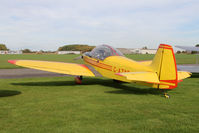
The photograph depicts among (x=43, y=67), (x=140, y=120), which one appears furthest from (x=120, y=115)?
Result: (x=43, y=67)

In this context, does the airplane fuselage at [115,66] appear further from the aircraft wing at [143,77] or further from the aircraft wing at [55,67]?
the aircraft wing at [55,67]

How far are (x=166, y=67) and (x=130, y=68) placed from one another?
1.55m

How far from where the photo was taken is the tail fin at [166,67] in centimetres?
612

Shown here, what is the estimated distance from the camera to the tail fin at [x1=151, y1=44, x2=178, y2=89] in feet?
20.1

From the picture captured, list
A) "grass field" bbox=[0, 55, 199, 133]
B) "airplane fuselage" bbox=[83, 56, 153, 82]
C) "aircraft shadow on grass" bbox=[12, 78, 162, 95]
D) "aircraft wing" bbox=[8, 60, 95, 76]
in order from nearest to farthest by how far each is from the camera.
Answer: "grass field" bbox=[0, 55, 199, 133]
"airplane fuselage" bbox=[83, 56, 153, 82]
"aircraft shadow on grass" bbox=[12, 78, 162, 95]
"aircraft wing" bbox=[8, 60, 95, 76]

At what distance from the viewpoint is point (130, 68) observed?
738 centimetres

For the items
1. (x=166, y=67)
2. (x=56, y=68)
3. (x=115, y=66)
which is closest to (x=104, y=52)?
(x=115, y=66)

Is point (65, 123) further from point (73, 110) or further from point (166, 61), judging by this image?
point (166, 61)

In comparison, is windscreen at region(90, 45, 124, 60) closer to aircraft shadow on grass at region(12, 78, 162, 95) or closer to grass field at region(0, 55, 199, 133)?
aircraft shadow on grass at region(12, 78, 162, 95)

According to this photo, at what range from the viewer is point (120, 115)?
457cm

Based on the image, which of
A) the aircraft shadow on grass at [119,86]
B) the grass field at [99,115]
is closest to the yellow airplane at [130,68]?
the aircraft shadow on grass at [119,86]

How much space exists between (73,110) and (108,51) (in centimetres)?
488

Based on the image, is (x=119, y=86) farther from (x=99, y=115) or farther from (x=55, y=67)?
(x=99, y=115)

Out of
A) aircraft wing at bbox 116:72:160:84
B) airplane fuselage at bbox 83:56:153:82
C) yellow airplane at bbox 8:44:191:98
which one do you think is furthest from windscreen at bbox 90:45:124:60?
aircraft wing at bbox 116:72:160:84
